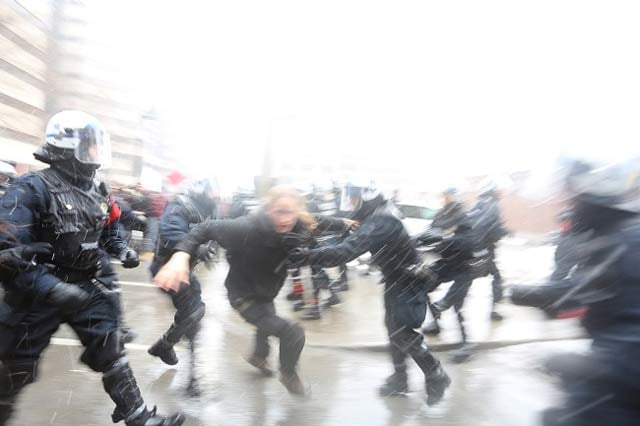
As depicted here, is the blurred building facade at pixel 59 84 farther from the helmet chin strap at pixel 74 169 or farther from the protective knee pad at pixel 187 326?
the helmet chin strap at pixel 74 169

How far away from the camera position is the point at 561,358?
1.92 metres

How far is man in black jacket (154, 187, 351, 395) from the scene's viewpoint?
347 centimetres

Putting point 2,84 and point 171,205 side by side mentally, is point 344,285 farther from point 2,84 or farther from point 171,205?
point 2,84

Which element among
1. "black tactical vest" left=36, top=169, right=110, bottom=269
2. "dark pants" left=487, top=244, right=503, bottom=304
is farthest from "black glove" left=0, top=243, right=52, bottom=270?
"dark pants" left=487, top=244, right=503, bottom=304

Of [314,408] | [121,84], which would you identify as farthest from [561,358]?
[121,84]

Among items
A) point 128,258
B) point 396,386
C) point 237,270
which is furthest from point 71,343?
point 396,386

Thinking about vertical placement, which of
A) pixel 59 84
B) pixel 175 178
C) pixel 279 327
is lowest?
pixel 279 327

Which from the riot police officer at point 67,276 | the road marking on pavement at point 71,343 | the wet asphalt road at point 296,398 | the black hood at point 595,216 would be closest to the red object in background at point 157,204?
the wet asphalt road at point 296,398

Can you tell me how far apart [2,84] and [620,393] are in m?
38.3

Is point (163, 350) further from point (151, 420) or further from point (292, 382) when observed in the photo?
point (151, 420)

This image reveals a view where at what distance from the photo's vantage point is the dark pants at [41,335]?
8.89 feet

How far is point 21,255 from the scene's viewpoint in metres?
2.55

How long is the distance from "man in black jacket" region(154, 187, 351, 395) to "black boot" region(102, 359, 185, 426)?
2.07ft

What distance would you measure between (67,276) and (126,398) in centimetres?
73
